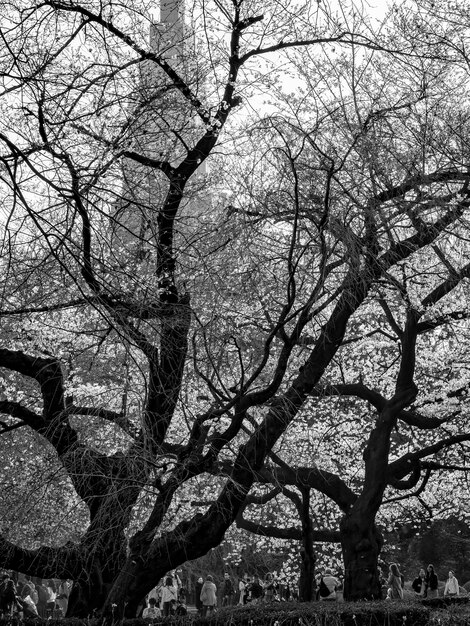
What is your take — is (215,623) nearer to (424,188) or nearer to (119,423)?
(119,423)

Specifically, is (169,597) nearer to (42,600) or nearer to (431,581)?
(42,600)

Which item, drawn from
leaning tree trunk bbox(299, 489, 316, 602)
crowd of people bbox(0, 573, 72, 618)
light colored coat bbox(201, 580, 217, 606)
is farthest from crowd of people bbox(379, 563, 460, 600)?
crowd of people bbox(0, 573, 72, 618)

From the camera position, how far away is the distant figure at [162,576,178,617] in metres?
17.9

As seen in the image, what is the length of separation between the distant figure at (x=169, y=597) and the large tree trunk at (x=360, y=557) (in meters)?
5.76

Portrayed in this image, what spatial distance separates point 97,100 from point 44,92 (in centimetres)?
114

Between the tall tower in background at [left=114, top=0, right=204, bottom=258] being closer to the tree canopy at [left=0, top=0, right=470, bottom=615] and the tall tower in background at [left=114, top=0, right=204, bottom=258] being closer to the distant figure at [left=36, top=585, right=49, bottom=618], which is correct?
the tree canopy at [left=0, top=0, right=470, bottom=615]

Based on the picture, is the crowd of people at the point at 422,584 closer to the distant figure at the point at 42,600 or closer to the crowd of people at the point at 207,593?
the crowd of people at the point at 207,593

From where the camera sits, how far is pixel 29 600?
16.4 meters

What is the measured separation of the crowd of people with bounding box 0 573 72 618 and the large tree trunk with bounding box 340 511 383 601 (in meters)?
4.86

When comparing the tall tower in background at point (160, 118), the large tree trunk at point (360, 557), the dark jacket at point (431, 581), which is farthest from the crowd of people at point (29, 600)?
the dark jacket at point (431, 581)

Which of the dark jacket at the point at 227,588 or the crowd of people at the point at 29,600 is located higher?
the dark jacket at the point at 227,588

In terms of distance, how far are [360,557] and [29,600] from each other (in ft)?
22.2

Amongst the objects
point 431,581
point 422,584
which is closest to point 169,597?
point 422,584

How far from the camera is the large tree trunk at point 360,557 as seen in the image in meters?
13.1
